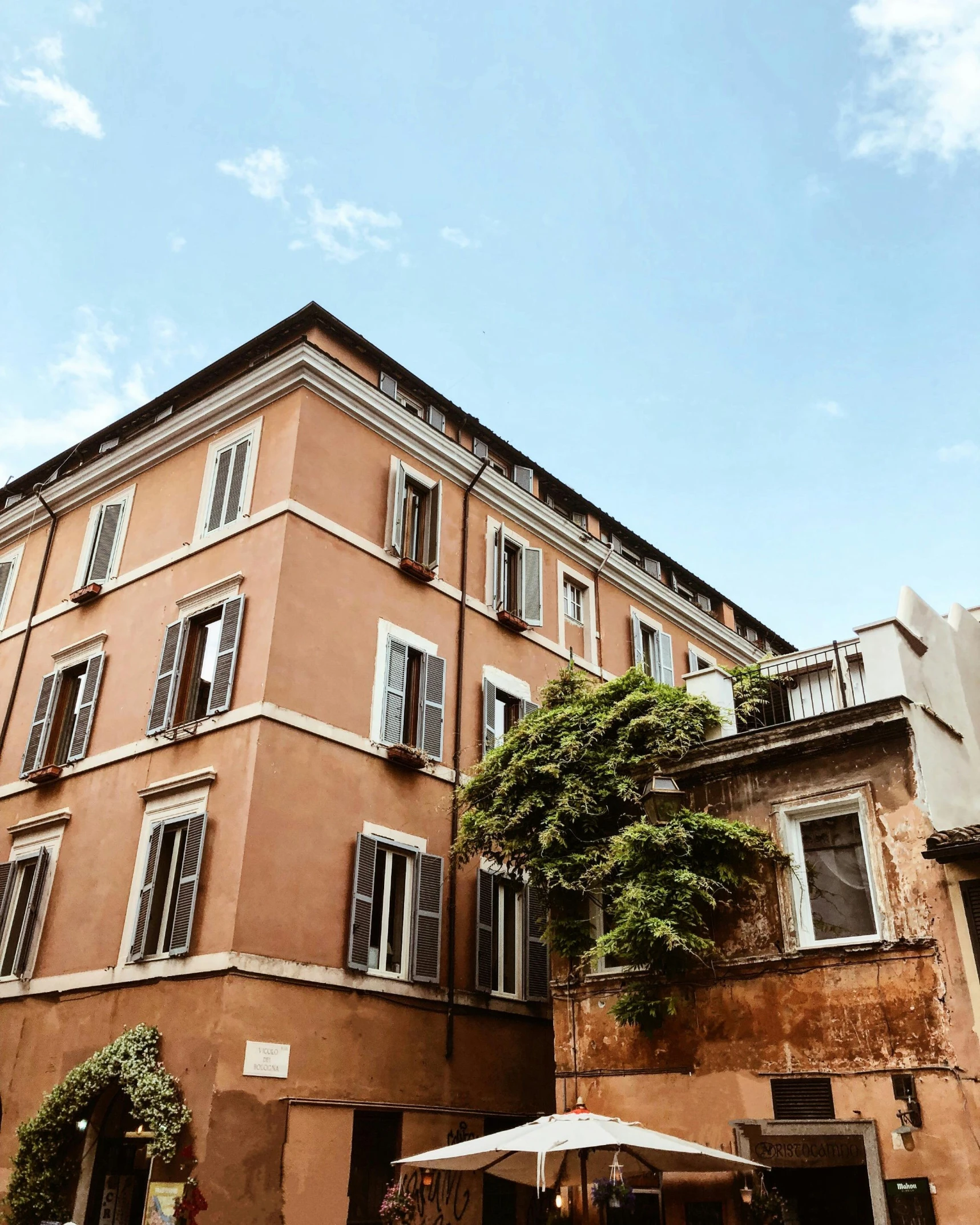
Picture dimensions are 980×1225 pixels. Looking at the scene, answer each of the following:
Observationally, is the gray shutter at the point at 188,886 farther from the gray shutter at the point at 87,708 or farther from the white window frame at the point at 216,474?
the white window frame at the point at 216,474

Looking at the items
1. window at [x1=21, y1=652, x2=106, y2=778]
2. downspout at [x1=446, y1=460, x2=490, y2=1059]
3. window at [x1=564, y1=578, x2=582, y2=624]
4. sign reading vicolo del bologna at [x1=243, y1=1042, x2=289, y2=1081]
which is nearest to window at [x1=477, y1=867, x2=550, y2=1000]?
downspout at [x1=446, y1=460, x2=490, y2=1059]

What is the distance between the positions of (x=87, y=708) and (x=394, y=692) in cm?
527

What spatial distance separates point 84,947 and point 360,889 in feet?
13.6

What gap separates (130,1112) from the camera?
545 inches

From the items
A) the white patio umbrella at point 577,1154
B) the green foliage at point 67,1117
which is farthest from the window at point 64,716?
the white patio umbrella at point 577,1154

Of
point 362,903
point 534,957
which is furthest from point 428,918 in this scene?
point 534,957

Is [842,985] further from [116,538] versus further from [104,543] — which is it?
[104,543]

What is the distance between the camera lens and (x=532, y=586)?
811 inches

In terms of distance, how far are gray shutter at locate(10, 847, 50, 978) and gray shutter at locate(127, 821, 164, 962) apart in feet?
8.56

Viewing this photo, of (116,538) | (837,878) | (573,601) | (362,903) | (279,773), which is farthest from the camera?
(573,601)

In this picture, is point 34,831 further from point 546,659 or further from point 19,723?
point 546,659

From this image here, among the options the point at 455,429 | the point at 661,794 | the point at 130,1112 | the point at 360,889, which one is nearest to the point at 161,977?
the point at 130,1112

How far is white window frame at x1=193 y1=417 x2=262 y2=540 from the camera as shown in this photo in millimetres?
17156

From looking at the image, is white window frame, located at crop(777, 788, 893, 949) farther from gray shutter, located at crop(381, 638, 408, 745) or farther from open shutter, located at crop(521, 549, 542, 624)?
open shutter, located at crop(521, 549, 542, 624)
